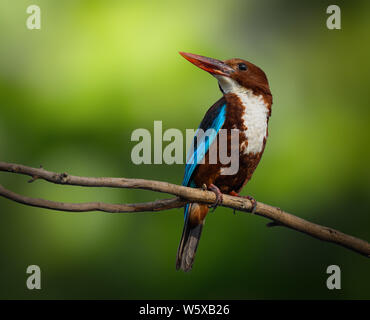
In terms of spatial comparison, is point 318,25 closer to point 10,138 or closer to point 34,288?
point 10,138

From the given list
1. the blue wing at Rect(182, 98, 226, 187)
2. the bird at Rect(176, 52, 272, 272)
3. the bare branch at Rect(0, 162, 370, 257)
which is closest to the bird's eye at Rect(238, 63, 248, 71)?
the bird at Rect(176, 52, 272, 272)

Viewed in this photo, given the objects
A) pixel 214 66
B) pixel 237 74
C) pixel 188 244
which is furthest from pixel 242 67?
pixel 188 244

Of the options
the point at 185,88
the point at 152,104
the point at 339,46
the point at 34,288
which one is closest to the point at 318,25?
the point at 339,46

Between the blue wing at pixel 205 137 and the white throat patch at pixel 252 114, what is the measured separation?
0.39ft

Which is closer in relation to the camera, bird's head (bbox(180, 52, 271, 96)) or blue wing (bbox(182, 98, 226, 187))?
blue wing (bbox(182, 98, 226, 187))

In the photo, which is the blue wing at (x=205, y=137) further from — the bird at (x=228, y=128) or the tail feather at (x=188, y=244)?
the tail feather at (x=188, y=244)

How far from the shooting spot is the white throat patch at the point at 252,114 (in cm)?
279

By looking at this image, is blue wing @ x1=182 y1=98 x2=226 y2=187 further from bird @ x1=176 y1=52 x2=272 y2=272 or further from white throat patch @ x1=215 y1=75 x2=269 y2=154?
white throat patch @ x1=215 y1=75 x2=269 y2=154

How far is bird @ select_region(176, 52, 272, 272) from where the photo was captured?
2.79 m

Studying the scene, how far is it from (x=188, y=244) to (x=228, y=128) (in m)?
0.69

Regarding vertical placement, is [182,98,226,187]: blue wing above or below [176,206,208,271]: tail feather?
above

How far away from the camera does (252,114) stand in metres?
2.82

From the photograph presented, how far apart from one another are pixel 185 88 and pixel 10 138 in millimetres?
1013

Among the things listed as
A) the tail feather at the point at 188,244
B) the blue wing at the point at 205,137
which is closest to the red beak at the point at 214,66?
the blue wing at the point at 205,137
